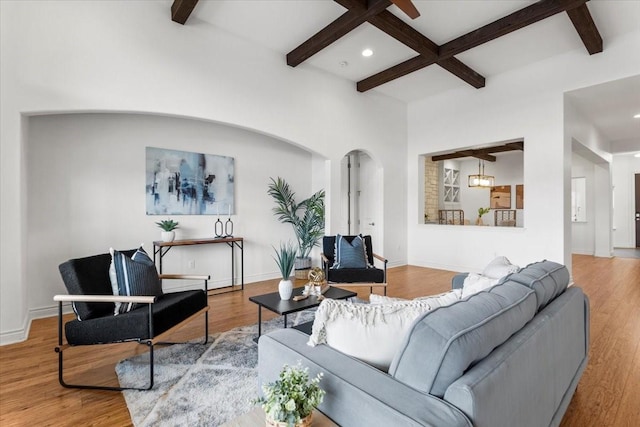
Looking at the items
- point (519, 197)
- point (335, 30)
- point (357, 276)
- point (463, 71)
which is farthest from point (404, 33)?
point (519, 197)

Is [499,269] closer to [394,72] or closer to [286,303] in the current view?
[286,303]

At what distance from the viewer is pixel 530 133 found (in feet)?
16.8

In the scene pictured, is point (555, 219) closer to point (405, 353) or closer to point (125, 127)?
point (405, 353)

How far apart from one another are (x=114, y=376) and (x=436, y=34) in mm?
4936

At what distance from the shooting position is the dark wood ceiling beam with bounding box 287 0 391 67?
3449 mm

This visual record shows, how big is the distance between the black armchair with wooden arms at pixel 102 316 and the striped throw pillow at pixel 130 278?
0.10 meters

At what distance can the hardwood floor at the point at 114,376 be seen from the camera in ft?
6.16

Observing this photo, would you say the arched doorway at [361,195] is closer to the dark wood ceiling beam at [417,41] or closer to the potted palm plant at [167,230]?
the dark wood ceiling beam at [417,41]

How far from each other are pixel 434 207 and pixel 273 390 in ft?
26.8

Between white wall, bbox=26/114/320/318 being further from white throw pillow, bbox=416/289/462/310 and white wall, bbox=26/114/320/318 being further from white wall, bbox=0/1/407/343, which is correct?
white throw pillow, bbox=416/289/462/310

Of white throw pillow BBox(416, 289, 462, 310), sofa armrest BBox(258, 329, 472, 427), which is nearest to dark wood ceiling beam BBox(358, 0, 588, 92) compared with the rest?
white throw pillow BBox(416, 289, 462, 310)

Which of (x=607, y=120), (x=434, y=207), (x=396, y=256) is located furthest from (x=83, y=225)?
(x=607, y=120)

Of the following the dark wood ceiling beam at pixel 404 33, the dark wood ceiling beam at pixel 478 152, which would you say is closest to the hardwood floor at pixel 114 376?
the dark wood ceiling beam at pixel 404 33

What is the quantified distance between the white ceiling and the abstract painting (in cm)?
173
